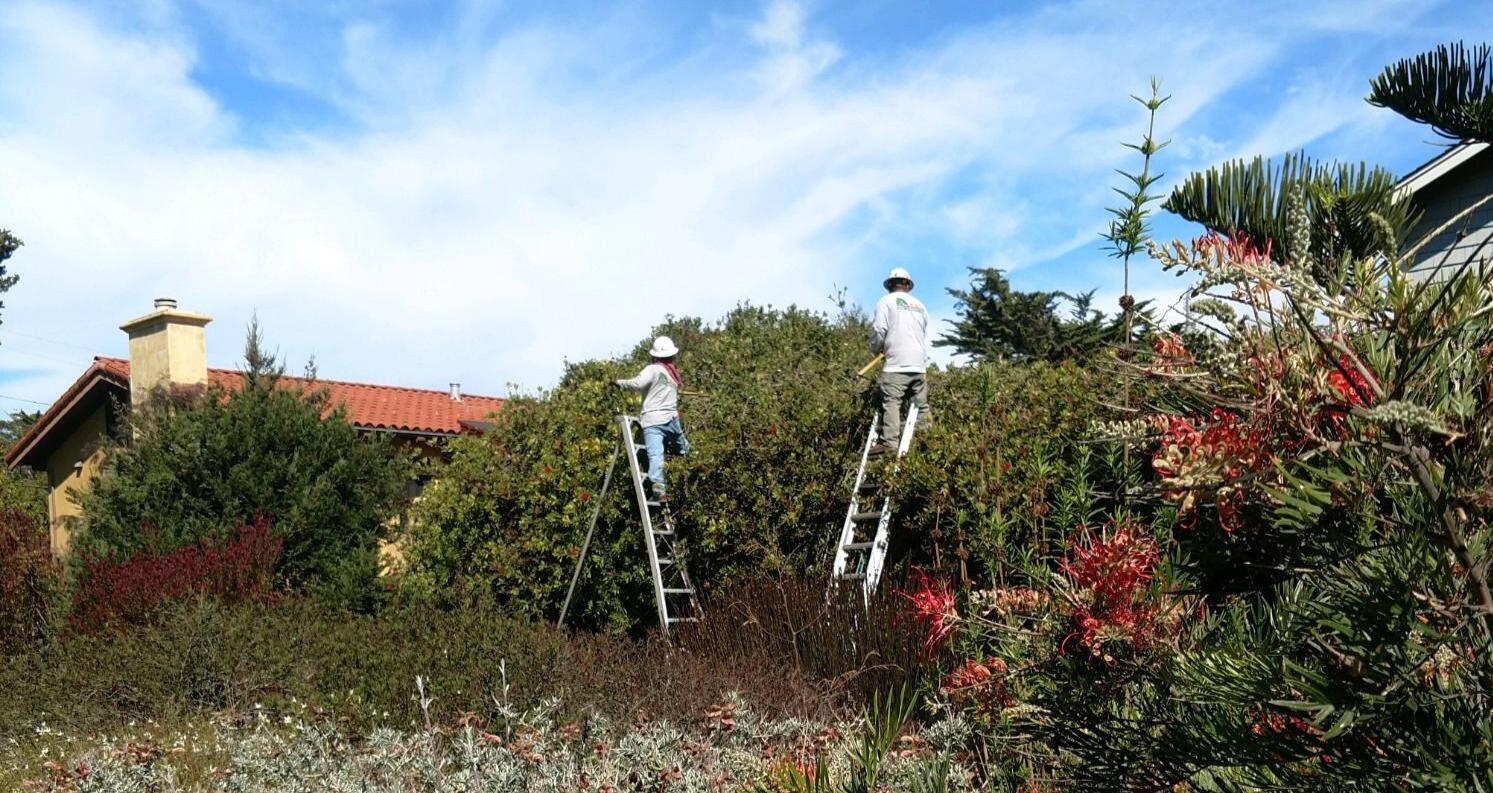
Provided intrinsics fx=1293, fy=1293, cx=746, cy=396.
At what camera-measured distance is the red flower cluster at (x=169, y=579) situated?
1007cm

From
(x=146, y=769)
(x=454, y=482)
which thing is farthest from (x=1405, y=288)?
(x=454, y=482)

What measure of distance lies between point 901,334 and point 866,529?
1467 millimetres

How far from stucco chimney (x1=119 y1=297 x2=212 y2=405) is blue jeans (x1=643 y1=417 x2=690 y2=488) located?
948 cm

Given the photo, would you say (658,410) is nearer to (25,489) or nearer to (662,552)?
(662,552)

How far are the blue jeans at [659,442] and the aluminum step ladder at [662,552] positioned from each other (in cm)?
11

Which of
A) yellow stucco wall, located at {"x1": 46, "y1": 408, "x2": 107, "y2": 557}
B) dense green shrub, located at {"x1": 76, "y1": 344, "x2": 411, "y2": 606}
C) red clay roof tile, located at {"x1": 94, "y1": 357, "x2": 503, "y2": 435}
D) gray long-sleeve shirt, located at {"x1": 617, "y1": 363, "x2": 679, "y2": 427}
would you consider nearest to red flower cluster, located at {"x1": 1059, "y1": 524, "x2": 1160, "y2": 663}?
gray long-sleeve shirt, located at {"x1": 617, "y1": 363, "x2": 679, "y2": 427}

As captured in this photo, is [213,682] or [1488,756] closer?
[1488,756]

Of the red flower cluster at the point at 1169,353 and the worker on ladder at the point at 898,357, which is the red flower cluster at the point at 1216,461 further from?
the worker on ladder at the point at 898,357

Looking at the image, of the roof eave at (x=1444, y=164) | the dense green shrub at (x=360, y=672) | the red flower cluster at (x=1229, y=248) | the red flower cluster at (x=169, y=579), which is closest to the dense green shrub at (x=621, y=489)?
the dense green shrub at (x=360, y=672)

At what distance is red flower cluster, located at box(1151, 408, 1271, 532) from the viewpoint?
1.52 meters

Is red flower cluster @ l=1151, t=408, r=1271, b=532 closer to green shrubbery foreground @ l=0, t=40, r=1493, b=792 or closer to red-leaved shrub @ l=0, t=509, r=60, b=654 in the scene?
green shrubbery foreground @ l=0, t=40, r=1493, b=792

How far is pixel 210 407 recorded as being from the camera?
13.8 metres

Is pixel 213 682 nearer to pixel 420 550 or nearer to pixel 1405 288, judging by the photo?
pixel 420 550

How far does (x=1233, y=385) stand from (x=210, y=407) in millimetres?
13740
